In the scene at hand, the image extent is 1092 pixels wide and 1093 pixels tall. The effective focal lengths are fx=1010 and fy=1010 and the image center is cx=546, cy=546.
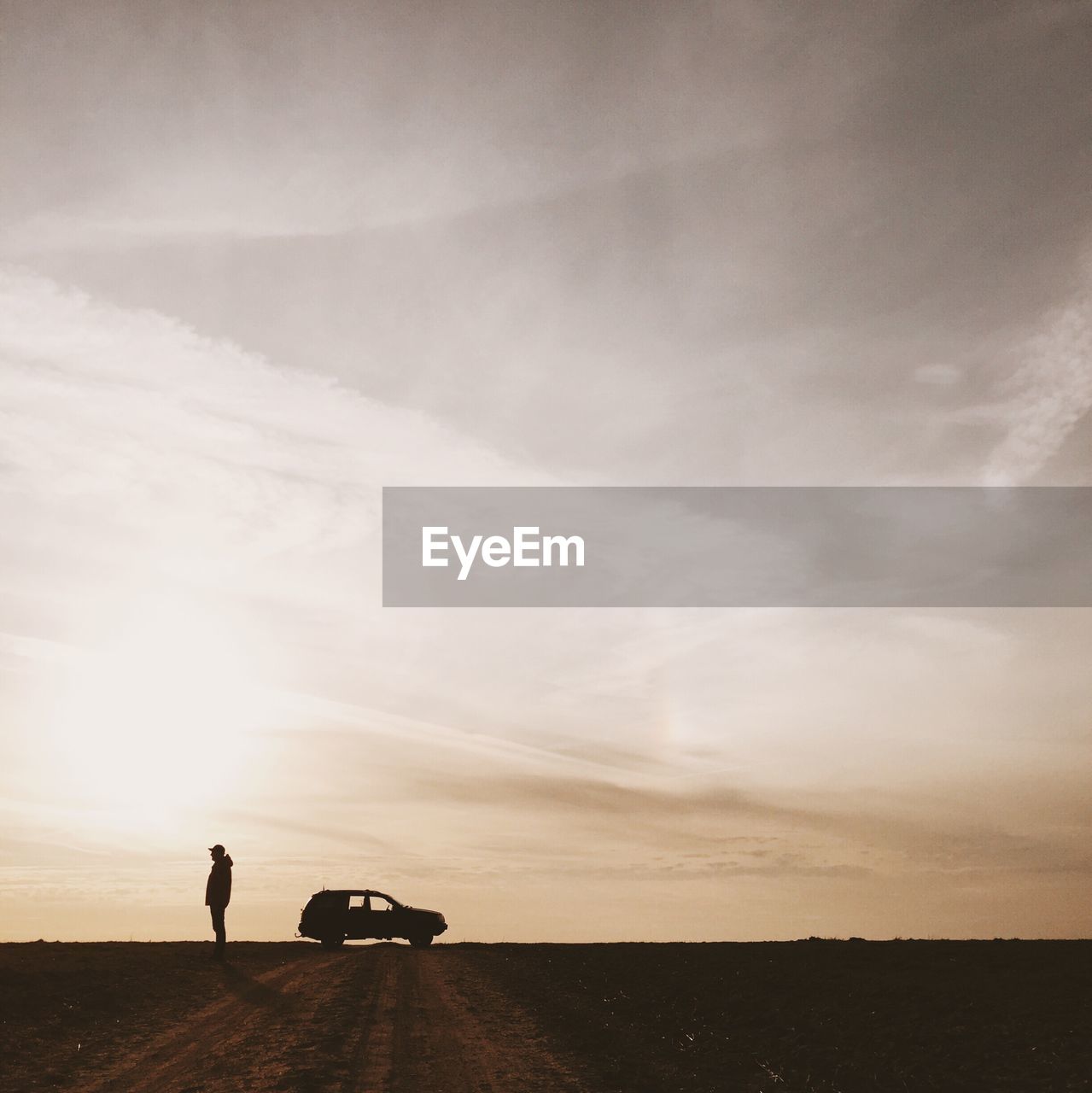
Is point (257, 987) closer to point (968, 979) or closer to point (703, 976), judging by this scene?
point (703, 976)

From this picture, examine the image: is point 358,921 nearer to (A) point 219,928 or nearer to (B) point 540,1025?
(A) point 219,928

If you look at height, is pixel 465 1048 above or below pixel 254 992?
below

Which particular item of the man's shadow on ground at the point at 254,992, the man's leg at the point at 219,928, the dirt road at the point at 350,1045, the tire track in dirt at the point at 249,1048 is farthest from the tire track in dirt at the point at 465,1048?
the man's leg at the point at 219,928

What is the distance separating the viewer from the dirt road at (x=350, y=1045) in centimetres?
1002

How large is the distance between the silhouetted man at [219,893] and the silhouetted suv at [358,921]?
8371 millimetres

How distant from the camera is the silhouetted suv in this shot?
30.5 metres

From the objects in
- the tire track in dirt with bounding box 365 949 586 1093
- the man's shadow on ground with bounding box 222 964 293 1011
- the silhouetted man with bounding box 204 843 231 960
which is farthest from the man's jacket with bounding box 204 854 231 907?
the tire track in dirt with bounding box 365 949 586 1093

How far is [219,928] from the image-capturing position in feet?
72.6

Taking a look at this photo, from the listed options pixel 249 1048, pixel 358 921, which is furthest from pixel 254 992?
pixel 358 921

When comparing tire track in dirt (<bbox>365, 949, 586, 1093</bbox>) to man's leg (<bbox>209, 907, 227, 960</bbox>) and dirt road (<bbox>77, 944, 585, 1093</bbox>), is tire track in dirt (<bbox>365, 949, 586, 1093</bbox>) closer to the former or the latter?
dirt road (<bbox>77, 944, 585, 1093</bbox>)

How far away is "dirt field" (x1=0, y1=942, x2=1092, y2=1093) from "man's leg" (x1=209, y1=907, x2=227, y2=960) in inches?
16.1

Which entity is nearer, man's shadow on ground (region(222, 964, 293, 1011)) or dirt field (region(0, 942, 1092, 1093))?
dirt field (region(0, 942, 1092, 1093))

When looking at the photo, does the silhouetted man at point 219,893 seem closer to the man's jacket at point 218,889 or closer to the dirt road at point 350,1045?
the man's jacket at point 218,889

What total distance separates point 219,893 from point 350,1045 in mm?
11709
